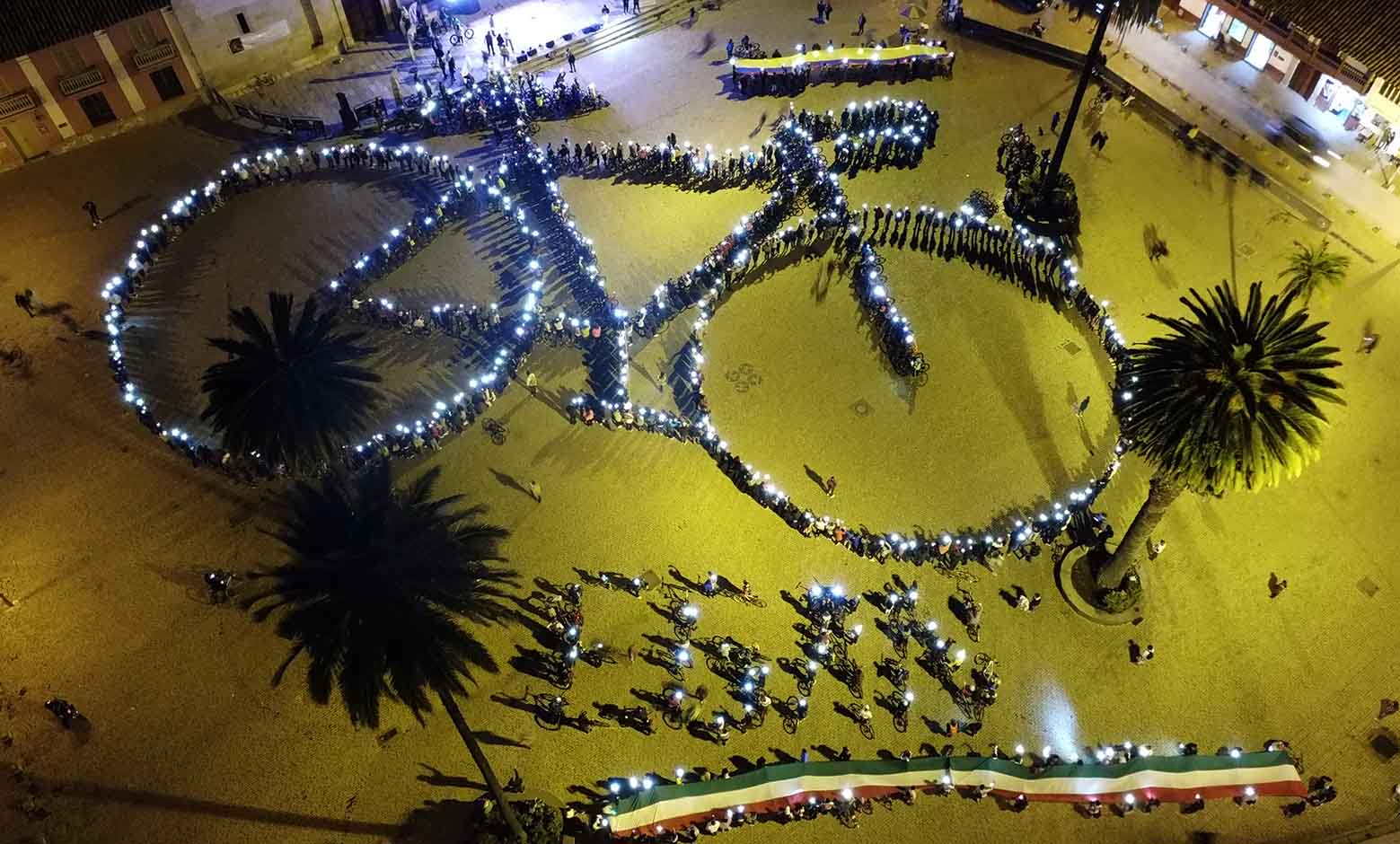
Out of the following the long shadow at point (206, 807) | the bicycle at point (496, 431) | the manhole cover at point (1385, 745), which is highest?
the bicycle at point (496, 431)

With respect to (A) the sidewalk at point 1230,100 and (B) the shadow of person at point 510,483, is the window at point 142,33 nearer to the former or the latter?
(B) the shadow of person at point 510,483

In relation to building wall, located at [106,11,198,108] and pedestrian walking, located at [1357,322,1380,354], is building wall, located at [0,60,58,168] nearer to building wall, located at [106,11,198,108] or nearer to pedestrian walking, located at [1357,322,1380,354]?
building wall, located at [106,11,198,108]

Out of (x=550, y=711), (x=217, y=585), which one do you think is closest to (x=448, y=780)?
(x=550, y=711)

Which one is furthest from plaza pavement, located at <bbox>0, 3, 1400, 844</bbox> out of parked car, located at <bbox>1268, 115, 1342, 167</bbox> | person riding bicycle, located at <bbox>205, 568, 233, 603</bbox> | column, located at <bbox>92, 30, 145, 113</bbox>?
column, located at <bbox>92, 30, 145, 113</bbox>

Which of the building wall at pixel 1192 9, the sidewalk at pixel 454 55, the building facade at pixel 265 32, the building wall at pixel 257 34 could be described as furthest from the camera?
the building wall at pixel 1192 9

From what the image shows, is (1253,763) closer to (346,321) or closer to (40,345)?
(346,321)

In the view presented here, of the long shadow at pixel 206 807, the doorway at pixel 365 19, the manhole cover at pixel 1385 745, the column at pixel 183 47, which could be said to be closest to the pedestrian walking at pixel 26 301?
the column at pixel 183 47
